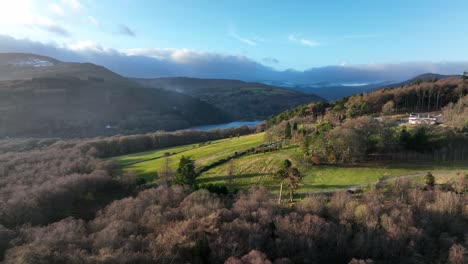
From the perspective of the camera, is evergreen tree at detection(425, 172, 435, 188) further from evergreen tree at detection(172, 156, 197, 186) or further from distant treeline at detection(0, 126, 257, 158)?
distant treeline at detection(0, 126, 257, 158)

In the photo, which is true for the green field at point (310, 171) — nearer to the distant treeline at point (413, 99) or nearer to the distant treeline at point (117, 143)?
the distant treeline at point (117, 143)

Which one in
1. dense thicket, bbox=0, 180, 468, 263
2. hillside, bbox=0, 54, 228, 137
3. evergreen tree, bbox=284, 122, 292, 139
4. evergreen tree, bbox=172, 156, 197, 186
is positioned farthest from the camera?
hillside, bbox=0, 54, 228, 137

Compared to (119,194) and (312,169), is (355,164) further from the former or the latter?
(119,194)

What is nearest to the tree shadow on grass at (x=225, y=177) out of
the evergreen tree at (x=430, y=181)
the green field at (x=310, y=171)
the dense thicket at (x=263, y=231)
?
the green field at (x=310, y=171)

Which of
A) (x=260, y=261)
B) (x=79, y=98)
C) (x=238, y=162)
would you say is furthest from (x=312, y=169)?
(x=79, y=98)

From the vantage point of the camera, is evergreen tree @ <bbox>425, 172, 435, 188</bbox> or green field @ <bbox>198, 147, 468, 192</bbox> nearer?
evergreen tree @ <bbox>425, 172, 435, 188</bbox>

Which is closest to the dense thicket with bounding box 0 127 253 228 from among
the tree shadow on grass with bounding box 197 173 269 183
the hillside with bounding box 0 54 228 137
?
the tree shadow on grass with bounding box 197 173 269 183

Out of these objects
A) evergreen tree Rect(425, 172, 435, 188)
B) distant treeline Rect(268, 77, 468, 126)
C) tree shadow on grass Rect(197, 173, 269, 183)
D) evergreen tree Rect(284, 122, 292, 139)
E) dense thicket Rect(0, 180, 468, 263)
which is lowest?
tree shadow on grass Rect(197, 173, 269, 183)
